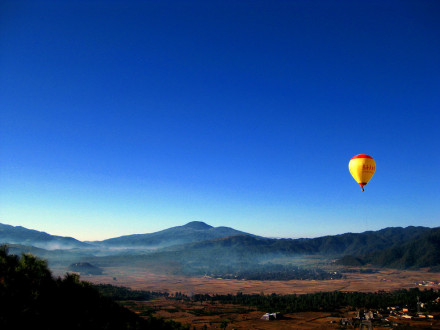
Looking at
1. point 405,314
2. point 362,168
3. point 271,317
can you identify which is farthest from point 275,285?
point 362,168

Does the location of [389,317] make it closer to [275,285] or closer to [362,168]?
[362,168]

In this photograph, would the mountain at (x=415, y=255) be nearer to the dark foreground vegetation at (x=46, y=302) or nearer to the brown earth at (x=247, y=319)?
the brown earth at (x=247, y=319)

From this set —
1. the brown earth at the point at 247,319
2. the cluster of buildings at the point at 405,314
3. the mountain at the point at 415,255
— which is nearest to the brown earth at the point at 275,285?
the mountain at the point at 415,255

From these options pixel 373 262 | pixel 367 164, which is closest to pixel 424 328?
pixel 367 164

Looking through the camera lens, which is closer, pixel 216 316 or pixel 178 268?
pixel 216 316

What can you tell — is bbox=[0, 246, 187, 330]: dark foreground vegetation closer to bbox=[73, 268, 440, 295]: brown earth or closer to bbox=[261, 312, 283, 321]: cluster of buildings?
bbox=[261, 312, 283, 321]: cluster of buildings

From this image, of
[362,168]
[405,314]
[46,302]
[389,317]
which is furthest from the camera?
[405,314]

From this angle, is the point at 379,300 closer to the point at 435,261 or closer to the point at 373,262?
the point at 435,261
